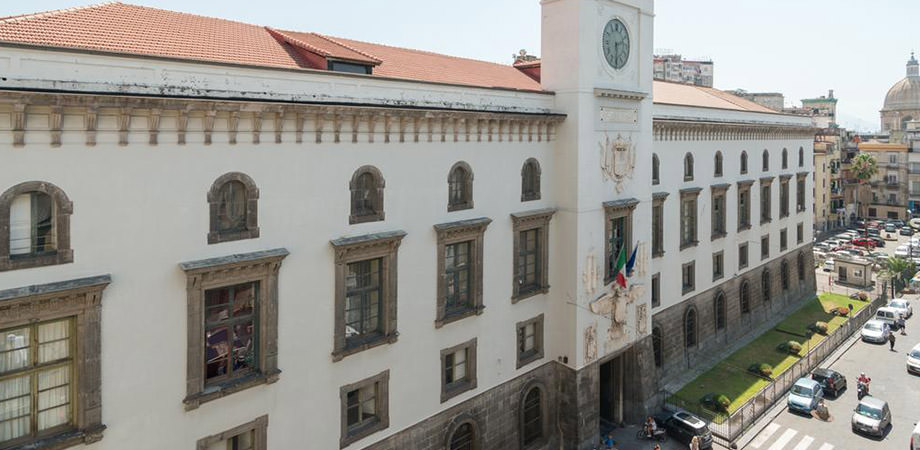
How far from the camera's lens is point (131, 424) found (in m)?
16.8

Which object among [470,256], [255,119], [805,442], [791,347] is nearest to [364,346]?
[470,256]

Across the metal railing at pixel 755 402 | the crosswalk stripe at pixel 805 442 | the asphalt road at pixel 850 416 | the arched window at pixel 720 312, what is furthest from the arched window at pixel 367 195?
the arched window at pixel 720 312

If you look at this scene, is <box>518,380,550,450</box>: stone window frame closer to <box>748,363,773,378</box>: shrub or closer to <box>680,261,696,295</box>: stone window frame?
<box>680,261,696,295</box>: stone window frame

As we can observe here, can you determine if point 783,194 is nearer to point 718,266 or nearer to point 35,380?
point 718,266

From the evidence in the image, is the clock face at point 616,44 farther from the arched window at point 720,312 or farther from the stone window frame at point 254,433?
the stone window frame at point 254,433

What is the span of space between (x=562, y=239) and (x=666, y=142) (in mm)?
13040

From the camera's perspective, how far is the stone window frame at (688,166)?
40.4 m

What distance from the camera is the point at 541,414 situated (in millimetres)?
29953

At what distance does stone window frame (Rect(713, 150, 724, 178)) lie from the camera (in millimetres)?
43438

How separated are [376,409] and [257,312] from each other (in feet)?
20.9

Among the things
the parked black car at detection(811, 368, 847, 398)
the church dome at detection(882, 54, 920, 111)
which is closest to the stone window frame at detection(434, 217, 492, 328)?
the parked black car at detection(811, 368, 847, 398)

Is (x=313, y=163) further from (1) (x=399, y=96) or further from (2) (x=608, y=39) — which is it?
(2) (x=608, y=39)

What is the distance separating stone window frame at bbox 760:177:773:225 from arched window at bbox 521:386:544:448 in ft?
98.9

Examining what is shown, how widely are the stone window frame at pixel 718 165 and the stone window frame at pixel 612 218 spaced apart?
1451cm
